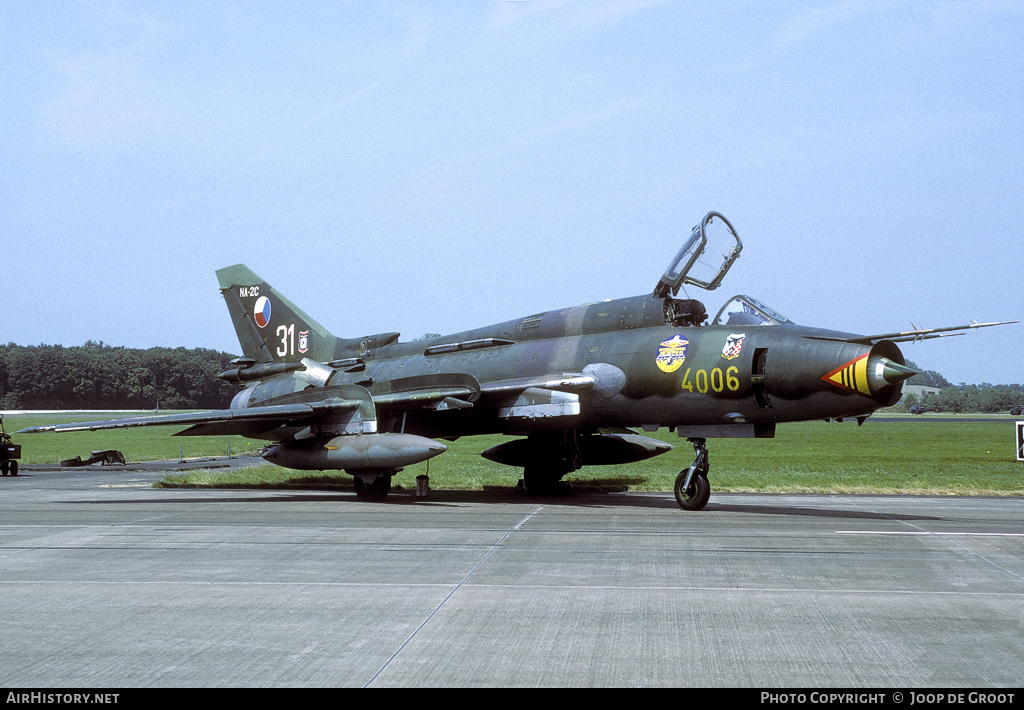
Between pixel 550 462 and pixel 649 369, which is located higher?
pixel 649 369

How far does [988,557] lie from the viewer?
9.63 m

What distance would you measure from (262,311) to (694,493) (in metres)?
12.8

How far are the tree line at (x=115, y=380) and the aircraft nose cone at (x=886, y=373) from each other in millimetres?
94529

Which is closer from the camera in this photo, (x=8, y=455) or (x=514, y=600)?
(x=514, y=600)

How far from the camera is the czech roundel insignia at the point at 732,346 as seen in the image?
14276 millimetres

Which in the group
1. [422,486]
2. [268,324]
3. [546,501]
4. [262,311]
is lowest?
→ [546,501]

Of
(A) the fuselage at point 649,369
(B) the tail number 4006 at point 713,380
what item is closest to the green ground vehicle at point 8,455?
(A) the fuselage at point 649,369

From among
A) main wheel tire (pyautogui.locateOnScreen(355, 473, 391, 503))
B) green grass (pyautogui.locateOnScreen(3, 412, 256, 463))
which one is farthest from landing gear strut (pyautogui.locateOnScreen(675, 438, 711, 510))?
green grass (pyautogui.locateOnScreen(3, 412, 256, 463))

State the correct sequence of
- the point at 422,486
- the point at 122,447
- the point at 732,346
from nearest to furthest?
1. the point at 732,346
2. the point at 422,486
3. the point at 122,447

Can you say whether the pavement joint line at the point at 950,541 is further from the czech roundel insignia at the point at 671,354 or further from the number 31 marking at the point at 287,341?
the number 31 marking at the point at 287,341

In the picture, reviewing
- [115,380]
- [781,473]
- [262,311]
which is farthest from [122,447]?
[115,380]

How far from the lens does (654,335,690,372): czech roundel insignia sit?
1507 centimetres

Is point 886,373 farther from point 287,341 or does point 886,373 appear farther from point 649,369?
point 287,341

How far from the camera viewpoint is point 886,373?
12531 mm
